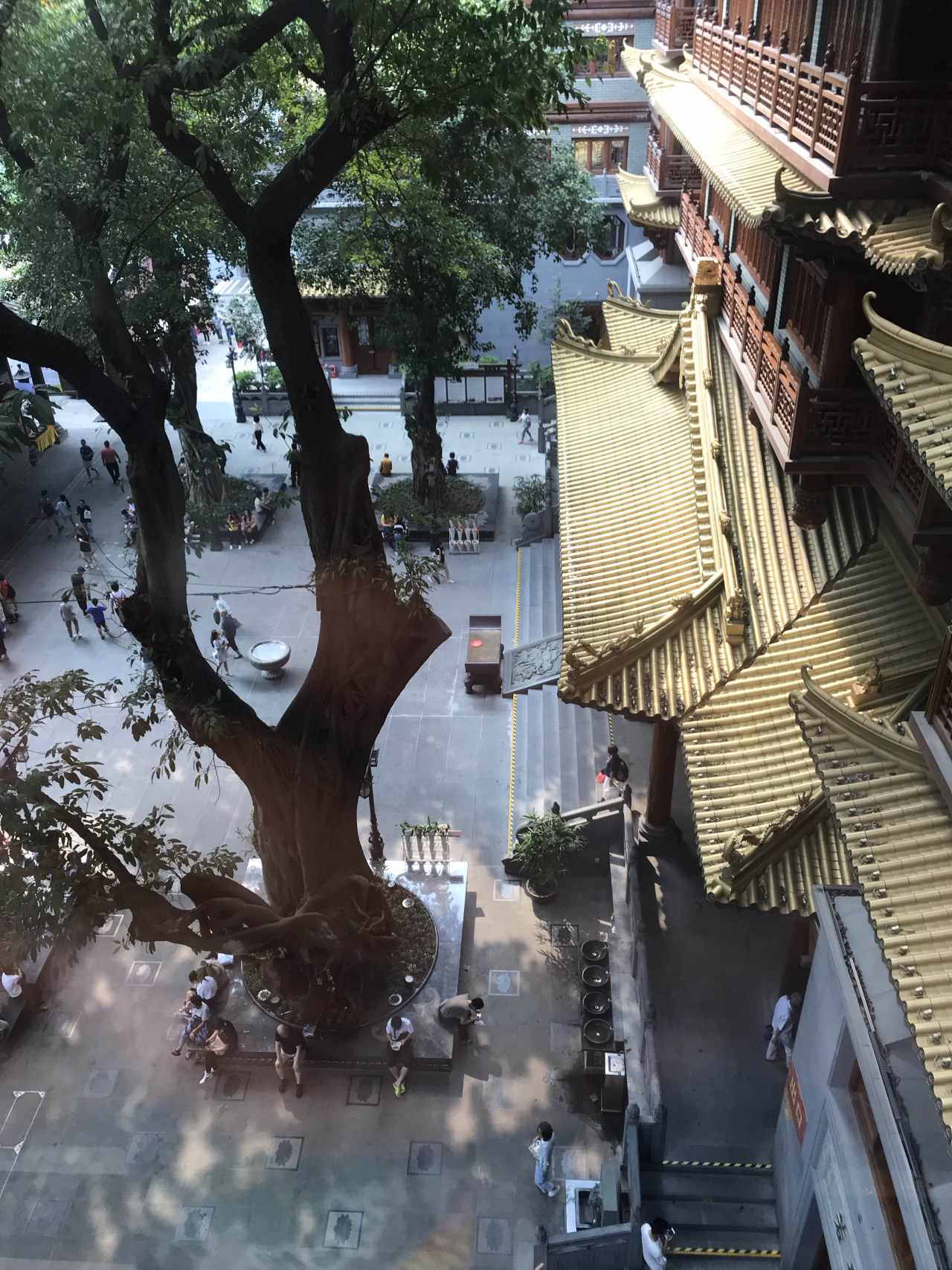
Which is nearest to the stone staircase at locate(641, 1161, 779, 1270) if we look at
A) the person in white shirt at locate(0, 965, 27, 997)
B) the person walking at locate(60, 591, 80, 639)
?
the person in white shirt at locate(0, 965, 27, 997)

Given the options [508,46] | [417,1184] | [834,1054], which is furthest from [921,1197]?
[508,46]

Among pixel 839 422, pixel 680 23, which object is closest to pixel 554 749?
pixel 839 422

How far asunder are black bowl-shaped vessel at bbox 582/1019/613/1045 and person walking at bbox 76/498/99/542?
2249 centimetres

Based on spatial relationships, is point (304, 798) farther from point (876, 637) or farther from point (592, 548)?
point (876, 637)

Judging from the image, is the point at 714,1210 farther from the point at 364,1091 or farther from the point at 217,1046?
the point at 217,1046

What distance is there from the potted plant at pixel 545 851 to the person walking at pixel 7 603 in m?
17.1

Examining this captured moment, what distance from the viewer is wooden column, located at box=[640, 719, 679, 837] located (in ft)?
53.8

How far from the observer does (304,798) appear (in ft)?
48.2

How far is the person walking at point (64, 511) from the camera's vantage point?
108 ft

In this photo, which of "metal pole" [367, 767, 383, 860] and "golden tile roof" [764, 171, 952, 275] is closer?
"golden tile roof" [764, 171, 952, 275]

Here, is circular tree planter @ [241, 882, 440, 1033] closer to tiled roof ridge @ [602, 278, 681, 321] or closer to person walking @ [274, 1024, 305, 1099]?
person walking @ [274, 1024, 305, 1099]

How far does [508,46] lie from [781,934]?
1315cm

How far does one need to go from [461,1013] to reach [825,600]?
8841 mm

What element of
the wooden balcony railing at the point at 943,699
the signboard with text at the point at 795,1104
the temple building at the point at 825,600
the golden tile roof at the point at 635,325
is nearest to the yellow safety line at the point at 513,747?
the temple building at the point at 825,600
